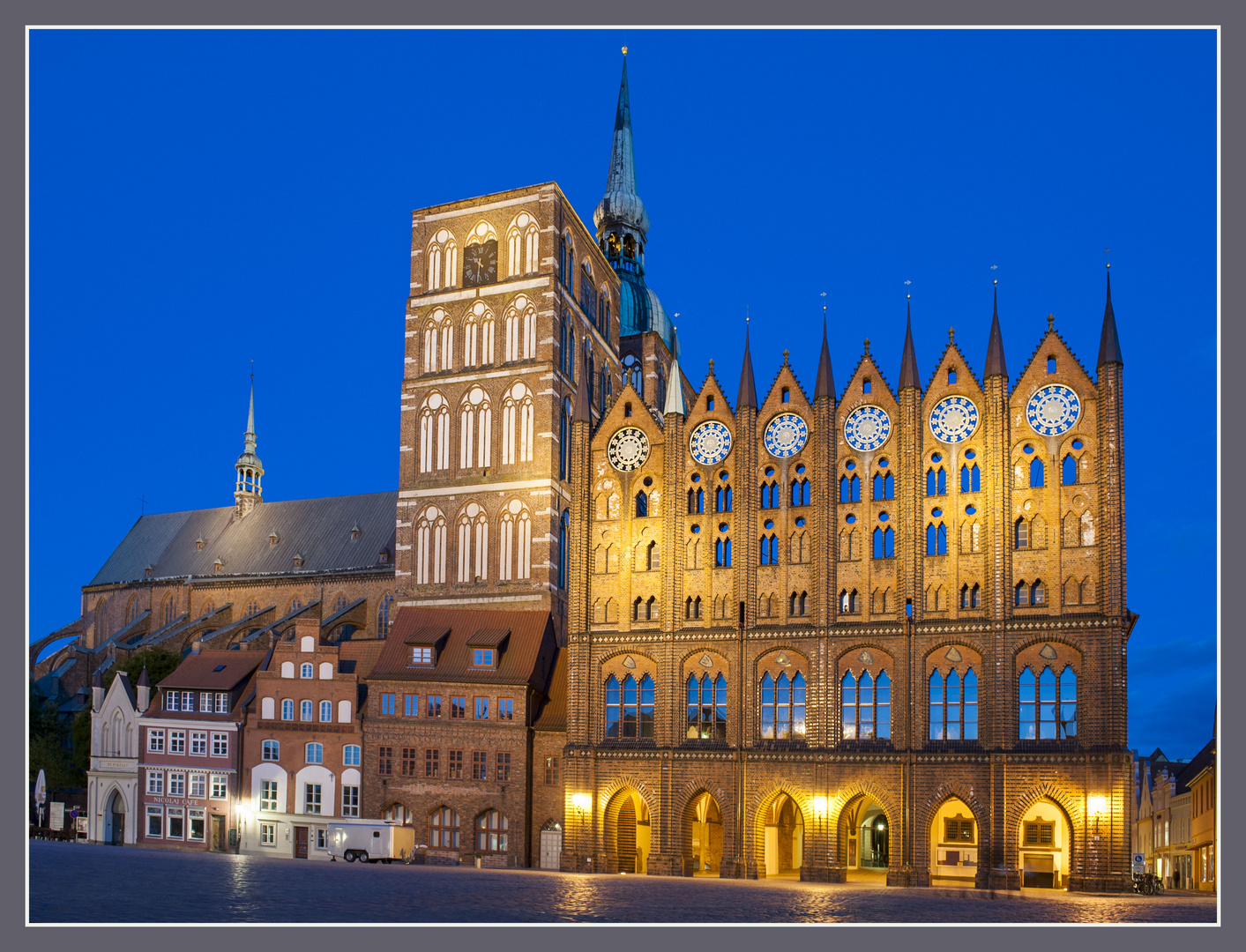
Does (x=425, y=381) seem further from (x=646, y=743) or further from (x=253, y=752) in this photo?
(x=646, y=743)

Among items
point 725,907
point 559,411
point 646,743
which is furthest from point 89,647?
point 725,907

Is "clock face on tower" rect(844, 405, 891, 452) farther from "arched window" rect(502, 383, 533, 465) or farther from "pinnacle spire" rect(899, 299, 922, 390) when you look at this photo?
"arched window" rect(502, 383, 533, 465)

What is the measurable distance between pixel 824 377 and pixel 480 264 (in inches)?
1155

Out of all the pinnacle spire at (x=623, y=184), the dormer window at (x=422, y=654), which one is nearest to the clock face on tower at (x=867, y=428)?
the dormer window at (x=422, y=654)

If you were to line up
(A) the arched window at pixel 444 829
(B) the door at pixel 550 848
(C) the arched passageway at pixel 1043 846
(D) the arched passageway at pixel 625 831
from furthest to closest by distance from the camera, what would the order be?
(A) the arched window at pixel 444 829, (B) the door at pixel 550 848, (D) the arched passageway at pixel 625 831, (C) the arched passageway at pixel 1043 846

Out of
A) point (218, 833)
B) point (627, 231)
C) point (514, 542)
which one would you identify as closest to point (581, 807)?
point (218, 833)

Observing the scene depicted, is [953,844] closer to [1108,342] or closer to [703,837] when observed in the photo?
[703,837]

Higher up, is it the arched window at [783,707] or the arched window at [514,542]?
the arched window at [514,542]

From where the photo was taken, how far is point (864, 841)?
2397 inches

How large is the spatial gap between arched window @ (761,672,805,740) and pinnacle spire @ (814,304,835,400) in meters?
11.3

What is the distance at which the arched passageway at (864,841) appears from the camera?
5222 centimetres

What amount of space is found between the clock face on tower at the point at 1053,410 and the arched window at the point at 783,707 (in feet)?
43.8

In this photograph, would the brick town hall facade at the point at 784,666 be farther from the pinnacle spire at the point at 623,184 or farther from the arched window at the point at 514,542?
the pinnacle spire at the point at 623,184

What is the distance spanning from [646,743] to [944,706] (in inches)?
479
